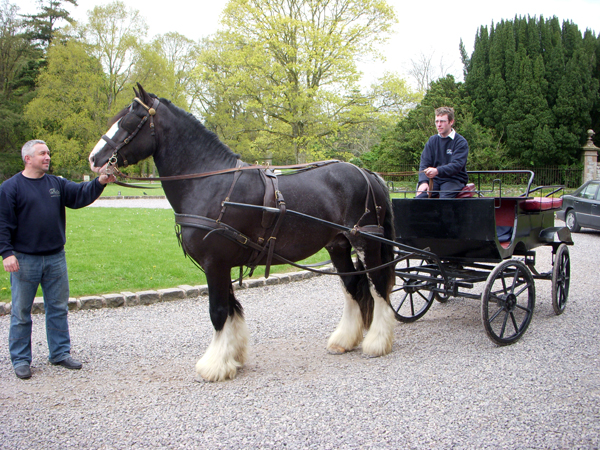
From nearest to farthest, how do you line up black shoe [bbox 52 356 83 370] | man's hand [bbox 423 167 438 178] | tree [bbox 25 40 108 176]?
black shoe [bbox 52 356 83 370] → man's hand [bbox 423 167 438 178] → tree [bbox 25 40 108 176]

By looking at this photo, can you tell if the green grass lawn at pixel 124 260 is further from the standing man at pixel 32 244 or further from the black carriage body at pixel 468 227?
the black carriage body at pixel 468 227

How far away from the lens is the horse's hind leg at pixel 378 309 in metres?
4.21

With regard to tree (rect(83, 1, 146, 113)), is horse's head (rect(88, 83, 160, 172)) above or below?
below

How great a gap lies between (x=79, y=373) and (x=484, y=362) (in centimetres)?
355

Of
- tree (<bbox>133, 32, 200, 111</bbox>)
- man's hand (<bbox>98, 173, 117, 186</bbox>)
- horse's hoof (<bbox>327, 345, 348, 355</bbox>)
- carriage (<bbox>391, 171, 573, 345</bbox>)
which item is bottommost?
horse's hoof (<bbox>327, 345, 348, 355</bbox>)

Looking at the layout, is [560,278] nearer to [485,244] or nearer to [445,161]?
[485,244]

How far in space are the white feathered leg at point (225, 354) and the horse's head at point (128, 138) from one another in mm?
1590

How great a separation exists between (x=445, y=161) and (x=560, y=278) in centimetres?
208

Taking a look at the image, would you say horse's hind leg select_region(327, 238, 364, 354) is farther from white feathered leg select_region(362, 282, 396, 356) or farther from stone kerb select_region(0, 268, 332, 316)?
stone kerb select_region(0, 268, 332, 316)

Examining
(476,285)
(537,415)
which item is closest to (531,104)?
(476,285)

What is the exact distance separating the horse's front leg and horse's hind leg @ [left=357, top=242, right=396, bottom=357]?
1286 mm

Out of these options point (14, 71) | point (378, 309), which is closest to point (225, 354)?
point (378, 309)

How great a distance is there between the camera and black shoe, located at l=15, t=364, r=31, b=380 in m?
3.66

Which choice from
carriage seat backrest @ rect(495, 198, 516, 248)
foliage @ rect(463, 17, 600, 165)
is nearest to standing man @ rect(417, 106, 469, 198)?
carriage seat backrest @ rect(495, 198, 516, 248)
